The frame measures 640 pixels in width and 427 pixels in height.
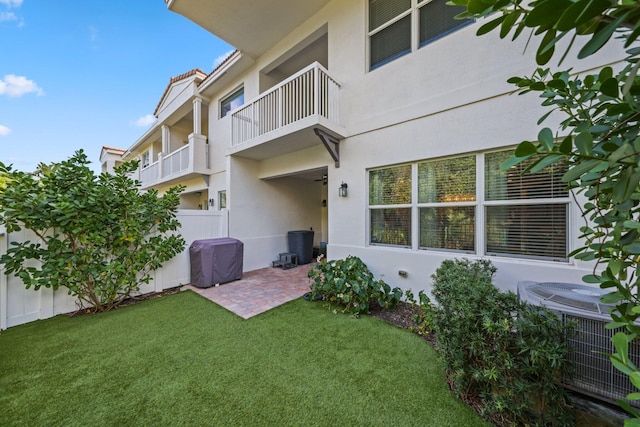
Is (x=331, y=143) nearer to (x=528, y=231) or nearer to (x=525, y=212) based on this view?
(x=525, y=212)

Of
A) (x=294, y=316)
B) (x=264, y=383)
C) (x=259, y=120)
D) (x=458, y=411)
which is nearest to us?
(x=458, y=411)

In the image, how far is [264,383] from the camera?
8.73ft

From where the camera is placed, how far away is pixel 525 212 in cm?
365

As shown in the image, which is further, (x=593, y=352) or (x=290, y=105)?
(x=290, y=105)

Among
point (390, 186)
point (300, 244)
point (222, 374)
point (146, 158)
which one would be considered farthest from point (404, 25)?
point (146, 158)

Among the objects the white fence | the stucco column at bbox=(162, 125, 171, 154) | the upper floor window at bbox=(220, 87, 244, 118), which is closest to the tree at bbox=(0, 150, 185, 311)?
the white fence

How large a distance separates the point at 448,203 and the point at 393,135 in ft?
5.78

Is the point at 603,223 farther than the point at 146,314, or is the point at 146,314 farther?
the point at 146,314

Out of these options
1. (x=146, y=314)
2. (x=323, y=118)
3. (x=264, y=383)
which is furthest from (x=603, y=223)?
(x=146, y=314)

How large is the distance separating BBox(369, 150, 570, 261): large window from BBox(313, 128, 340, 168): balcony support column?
101cm

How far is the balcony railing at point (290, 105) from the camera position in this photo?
547cm

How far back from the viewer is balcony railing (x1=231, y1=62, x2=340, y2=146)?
5469mm

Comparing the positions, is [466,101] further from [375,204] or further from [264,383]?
[264,383]

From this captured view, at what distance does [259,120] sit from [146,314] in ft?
17.4
